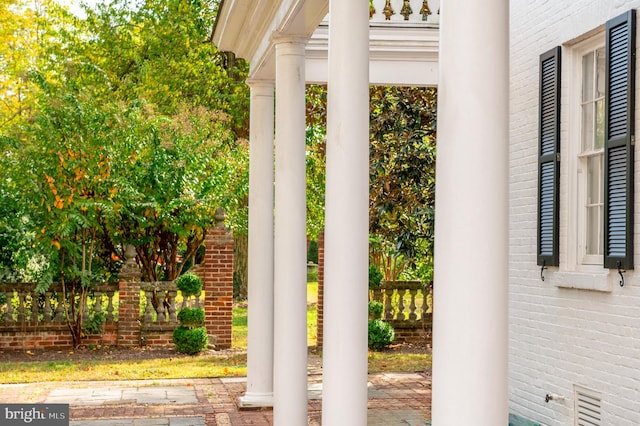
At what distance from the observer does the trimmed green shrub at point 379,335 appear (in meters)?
16.6

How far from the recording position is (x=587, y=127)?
790 centimetres

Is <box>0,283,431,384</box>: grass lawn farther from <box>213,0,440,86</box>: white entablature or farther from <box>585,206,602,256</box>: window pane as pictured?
<box>585,206,602,256</box>: window pane

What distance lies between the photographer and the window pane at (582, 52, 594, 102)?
792cm

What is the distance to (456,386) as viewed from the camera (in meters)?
3.40

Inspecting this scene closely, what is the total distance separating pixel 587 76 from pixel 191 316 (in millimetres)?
9951

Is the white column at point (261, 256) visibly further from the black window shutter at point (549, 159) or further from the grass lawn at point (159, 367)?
the black window shutter at point (549, 159)

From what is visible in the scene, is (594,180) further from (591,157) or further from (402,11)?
(402,11)

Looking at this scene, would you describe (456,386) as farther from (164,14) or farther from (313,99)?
(164,14)

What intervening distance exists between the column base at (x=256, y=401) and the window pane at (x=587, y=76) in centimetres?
477

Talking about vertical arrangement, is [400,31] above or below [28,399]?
above

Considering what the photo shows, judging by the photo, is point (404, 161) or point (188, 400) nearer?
point (188, 400)

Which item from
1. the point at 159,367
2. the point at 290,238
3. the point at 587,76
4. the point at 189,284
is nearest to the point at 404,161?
the point at 189,284

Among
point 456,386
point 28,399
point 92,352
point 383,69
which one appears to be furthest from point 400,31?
point 456,386

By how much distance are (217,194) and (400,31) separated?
6840 millimetres
